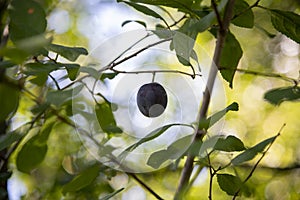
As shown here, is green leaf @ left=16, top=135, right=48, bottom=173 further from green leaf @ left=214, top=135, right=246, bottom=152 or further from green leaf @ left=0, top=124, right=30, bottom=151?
green leaf @ left=214, top=135, right=246, bottom=152

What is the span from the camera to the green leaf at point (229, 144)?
653 millimetres

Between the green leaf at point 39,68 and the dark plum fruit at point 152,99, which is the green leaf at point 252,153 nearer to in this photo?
the dark plum fruit at point 152,99

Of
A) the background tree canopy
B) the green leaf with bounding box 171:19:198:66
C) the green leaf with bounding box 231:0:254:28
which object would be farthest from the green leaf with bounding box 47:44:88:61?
the green leaf with bounding box 231:0:254:28

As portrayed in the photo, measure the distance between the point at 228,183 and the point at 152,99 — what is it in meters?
0.15

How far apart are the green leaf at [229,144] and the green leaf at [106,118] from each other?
125mm

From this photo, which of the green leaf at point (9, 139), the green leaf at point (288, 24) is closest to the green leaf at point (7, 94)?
the green leaf at point (9, 139)

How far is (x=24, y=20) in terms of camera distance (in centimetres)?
68

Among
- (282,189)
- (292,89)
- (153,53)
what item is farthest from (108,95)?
(282,189)

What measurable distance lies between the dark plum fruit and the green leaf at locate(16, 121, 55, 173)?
25 cm

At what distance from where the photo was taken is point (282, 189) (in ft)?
5.42

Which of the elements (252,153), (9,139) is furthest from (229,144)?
(9,139)

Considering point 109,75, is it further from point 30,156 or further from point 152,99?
point 30,156

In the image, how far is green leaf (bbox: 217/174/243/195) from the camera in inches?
27.8

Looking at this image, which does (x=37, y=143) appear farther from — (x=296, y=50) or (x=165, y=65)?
(x=296, y=50)
